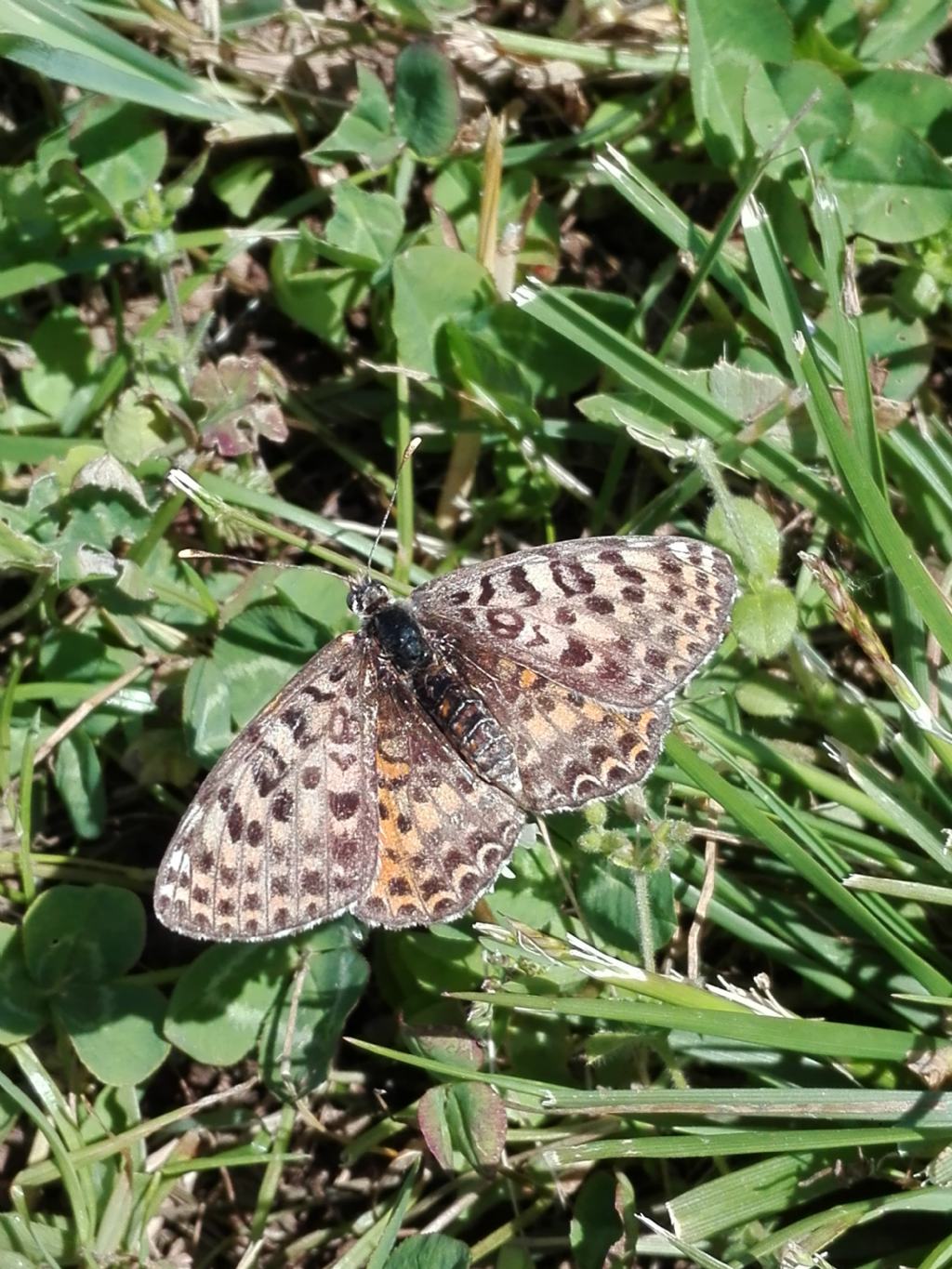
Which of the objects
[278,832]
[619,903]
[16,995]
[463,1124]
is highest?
[278,832]

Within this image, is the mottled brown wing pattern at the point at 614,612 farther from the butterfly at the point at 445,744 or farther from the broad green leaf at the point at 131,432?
the broad green leaf at the point at 131,432

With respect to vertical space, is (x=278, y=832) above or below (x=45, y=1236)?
above

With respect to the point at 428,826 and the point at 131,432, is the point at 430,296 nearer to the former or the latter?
the point at 131,432

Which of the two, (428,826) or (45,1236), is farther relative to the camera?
(45,1236)

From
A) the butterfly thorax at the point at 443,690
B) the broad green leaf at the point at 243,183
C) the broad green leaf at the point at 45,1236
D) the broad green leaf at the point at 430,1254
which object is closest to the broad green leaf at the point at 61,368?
the broad green leaf at the point at 243,183

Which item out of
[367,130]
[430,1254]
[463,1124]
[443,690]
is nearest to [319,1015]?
[463,1124]

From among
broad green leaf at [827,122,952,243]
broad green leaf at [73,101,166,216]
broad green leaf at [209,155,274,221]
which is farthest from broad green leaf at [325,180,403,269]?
broad green leaf at [827,122,952,243]

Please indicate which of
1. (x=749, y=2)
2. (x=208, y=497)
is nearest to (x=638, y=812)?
(x=208, y=497)
